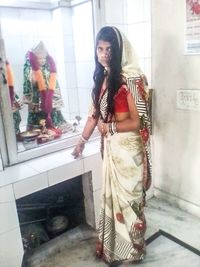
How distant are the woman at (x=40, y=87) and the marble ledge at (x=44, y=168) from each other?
0.91ft

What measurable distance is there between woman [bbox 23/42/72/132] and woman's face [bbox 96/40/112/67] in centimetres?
56

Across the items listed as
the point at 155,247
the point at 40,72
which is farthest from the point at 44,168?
the point at 155,247

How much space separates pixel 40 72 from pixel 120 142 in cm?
74

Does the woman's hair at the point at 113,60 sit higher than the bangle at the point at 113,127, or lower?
higher

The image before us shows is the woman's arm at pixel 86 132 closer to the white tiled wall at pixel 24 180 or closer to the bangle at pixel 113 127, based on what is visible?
the white tiled wall at pixel 24 180

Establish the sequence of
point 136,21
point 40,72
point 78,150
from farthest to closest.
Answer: point 136,21 → point 40,72 → point 78,150

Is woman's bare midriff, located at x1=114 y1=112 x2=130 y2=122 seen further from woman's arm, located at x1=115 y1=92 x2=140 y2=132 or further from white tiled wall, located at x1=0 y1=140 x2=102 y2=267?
white tiled wall, located at x1=0 y1=140 x2=102 y2=267

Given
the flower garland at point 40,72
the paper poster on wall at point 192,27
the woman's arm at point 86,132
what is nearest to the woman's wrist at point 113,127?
the woman's arm at point 86,132

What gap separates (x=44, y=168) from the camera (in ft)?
A: 4.72

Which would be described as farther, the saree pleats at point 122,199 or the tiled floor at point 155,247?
the tiled floor at point 155,247

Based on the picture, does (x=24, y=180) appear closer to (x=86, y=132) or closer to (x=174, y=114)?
(x=86, y=132)

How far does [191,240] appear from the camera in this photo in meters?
1.66

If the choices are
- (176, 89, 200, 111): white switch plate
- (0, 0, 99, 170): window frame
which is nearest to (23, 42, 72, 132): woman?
(0, 0, 99, 170): window frame

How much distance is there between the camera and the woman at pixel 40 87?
5.46ft
